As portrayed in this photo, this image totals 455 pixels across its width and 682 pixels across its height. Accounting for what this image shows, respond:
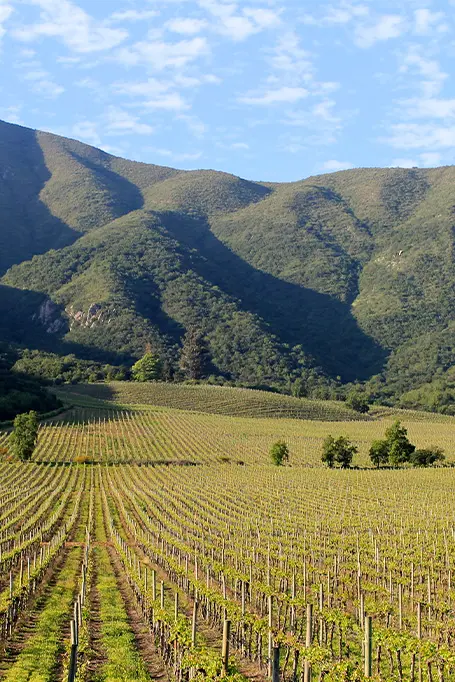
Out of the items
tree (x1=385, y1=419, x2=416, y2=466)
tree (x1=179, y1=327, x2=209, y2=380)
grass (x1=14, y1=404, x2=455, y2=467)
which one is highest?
tree (x1=179, y1=327, x2=209, y2=380)

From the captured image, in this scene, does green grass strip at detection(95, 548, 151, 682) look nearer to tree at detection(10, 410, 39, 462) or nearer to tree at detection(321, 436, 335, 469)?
→ tree at detection(10, 410, 39, 462)

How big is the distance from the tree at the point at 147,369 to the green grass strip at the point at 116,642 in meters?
128

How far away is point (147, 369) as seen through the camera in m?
153

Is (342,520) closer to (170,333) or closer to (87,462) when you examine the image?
(87,462)

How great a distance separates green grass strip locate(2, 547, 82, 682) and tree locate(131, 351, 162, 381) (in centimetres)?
12783

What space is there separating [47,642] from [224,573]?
7030 millimetres

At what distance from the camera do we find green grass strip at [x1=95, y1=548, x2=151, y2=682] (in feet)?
44.3

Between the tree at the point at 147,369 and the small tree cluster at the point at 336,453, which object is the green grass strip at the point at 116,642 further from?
the tree at the point at 147,369

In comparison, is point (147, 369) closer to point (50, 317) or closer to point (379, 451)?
point (50, 317)

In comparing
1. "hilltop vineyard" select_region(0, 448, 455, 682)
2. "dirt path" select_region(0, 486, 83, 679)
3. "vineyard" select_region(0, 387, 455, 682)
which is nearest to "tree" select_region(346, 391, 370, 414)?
"vineyard" select_region(0, 387, 455, 682)

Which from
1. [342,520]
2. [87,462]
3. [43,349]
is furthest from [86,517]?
[43,349]

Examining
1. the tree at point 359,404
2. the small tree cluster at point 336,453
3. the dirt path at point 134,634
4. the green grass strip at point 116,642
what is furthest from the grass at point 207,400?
the green grass strip at point 116,642

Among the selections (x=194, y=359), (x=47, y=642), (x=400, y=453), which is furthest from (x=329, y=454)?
(x=194, y=359)

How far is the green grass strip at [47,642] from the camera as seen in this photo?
527 inches
